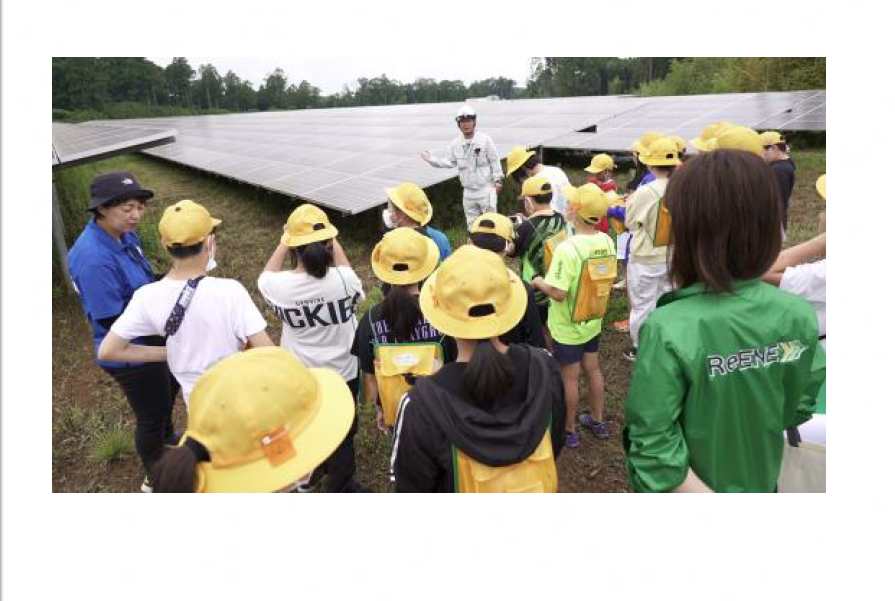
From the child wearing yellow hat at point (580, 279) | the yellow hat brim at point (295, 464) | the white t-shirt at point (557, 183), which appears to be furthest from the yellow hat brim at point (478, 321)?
the white t-shirt at point (557, 183)

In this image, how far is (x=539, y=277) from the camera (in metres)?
3.22

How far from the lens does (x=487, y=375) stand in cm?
143

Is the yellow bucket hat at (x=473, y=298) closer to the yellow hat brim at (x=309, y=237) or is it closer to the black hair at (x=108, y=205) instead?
the yellow hat brim at (x=309, y=237)

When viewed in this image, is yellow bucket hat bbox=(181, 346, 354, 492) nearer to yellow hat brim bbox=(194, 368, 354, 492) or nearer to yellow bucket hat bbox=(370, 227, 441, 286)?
yellow hat brim bbox=(194, 368, 354, 492)

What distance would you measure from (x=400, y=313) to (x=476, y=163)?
4.29 metres

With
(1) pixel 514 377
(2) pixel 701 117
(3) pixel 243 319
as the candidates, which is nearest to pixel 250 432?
(1) pixel 514 377

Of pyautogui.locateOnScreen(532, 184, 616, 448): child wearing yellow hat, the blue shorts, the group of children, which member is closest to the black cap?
the group of children

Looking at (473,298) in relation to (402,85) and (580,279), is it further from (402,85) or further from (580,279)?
(402,85)

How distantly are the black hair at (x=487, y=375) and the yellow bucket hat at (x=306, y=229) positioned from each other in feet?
4.49

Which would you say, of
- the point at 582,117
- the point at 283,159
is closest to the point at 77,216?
the point at 283,159

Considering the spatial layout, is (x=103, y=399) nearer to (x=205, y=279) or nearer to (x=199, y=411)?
(x=205, y=279)

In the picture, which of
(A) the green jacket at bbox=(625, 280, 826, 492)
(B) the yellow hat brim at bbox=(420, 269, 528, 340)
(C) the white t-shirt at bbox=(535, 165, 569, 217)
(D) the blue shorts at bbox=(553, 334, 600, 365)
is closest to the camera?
(A) the green jacket at bbox=(625, 280, 826, 492)

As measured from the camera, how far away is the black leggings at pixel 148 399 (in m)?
2.72

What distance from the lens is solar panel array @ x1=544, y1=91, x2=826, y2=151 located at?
37.0 feet
